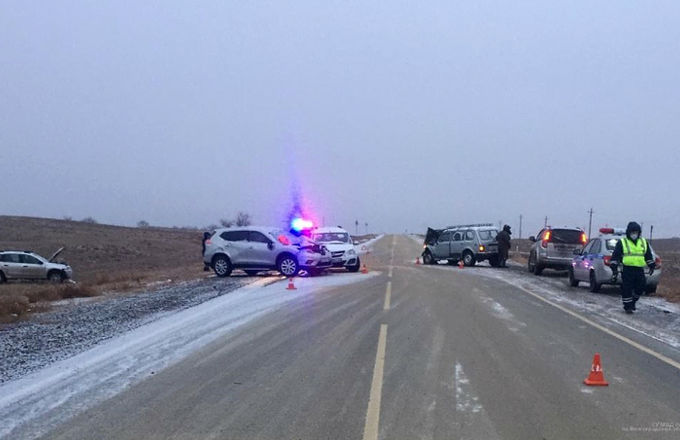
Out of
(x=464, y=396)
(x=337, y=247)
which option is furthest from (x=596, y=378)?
(x=337, y=247)

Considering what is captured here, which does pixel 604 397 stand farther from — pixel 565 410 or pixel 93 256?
pixel 93 256

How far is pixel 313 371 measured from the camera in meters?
7.85

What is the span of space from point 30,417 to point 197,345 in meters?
3.58

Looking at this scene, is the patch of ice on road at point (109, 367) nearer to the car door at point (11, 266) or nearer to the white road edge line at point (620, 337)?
the white road edge line at point (620, 337)

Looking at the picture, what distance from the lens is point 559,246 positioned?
2369cm

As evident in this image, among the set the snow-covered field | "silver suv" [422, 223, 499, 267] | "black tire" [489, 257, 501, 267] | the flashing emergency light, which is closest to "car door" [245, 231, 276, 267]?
the flashing emergency light

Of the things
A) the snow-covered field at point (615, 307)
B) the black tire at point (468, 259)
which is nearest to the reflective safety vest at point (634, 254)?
the snow-covered field at point (615, 307)

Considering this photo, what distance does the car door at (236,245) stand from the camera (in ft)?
75.2

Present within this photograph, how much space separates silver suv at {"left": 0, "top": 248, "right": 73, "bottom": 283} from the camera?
3052 centimetres

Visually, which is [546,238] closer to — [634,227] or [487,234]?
[487,234]

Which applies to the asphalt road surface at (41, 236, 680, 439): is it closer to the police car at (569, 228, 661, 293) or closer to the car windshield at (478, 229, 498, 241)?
the police car at (569, 228, 661, 293)

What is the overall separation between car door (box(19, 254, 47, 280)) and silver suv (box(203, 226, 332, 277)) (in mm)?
12110

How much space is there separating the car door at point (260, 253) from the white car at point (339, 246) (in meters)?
2.76

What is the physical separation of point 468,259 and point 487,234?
1.53 meters
